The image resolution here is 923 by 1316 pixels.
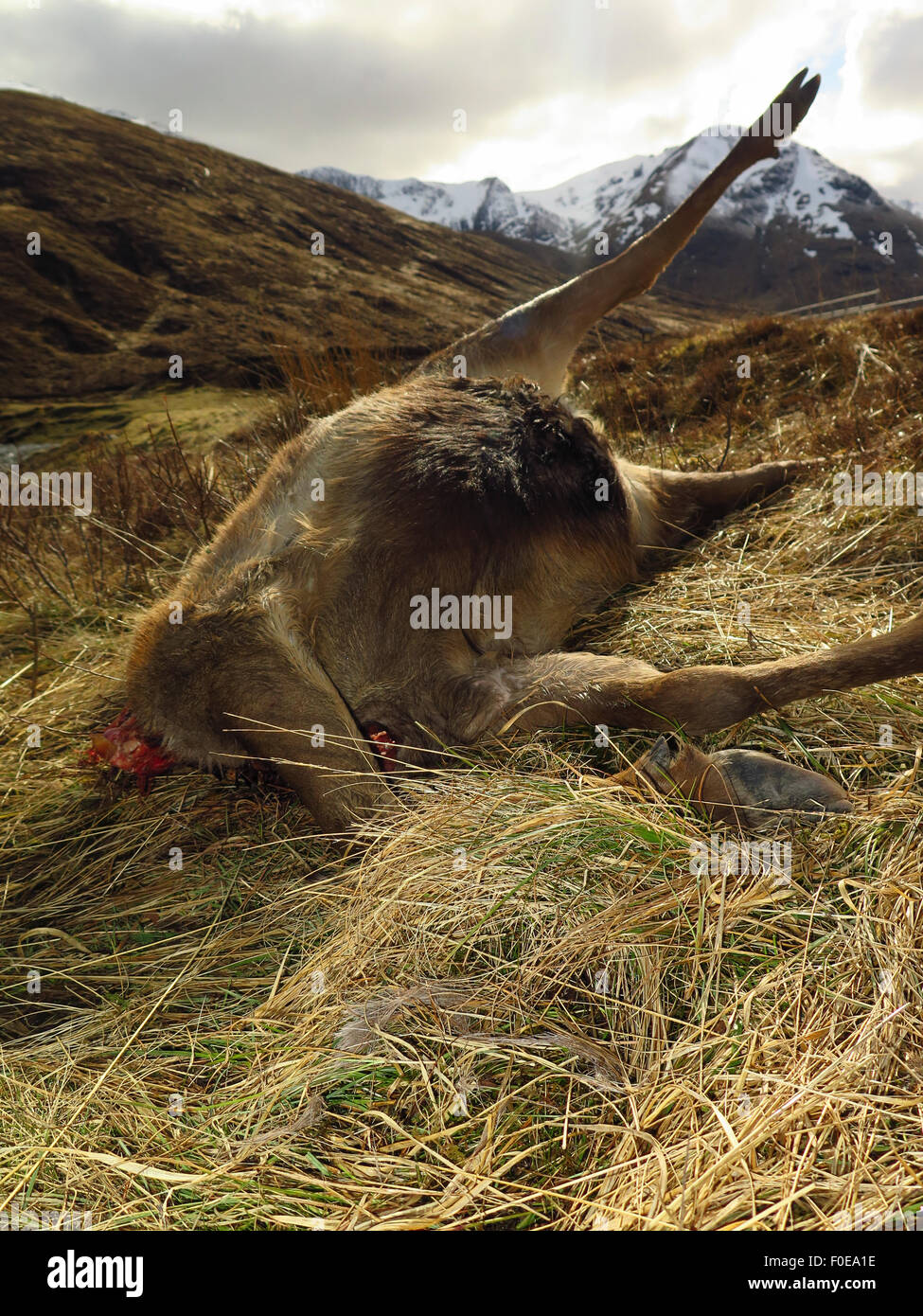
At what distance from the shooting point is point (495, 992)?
1.64 m

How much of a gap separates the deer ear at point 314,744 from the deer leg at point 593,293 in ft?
6.31

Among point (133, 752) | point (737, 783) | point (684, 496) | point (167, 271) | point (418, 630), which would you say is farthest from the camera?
point (167, 271)

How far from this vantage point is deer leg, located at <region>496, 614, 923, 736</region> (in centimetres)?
209

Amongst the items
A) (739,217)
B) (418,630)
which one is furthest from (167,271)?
(739,217)

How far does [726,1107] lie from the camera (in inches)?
51.7

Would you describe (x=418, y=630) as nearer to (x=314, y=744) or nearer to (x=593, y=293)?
(x=314, y=744)

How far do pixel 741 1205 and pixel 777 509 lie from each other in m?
3.16

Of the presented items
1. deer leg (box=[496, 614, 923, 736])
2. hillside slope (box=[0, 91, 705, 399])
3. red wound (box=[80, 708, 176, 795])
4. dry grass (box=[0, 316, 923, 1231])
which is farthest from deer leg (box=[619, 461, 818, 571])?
hillside slope (box=[0, 91, 705, 399])

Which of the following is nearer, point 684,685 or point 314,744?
point 684,685

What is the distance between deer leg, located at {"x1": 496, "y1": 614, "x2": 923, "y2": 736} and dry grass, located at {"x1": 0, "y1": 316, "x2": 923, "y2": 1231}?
0.36 feet

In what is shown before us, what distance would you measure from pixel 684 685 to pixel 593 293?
2.43 m

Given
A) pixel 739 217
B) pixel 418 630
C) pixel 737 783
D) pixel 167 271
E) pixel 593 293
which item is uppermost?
pixel 739 217

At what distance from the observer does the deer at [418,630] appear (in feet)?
7.43

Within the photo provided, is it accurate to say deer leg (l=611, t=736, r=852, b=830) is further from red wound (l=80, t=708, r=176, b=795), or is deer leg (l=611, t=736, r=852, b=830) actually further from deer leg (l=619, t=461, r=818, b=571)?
red wound (l=80, t=708, r=176, b=795)
